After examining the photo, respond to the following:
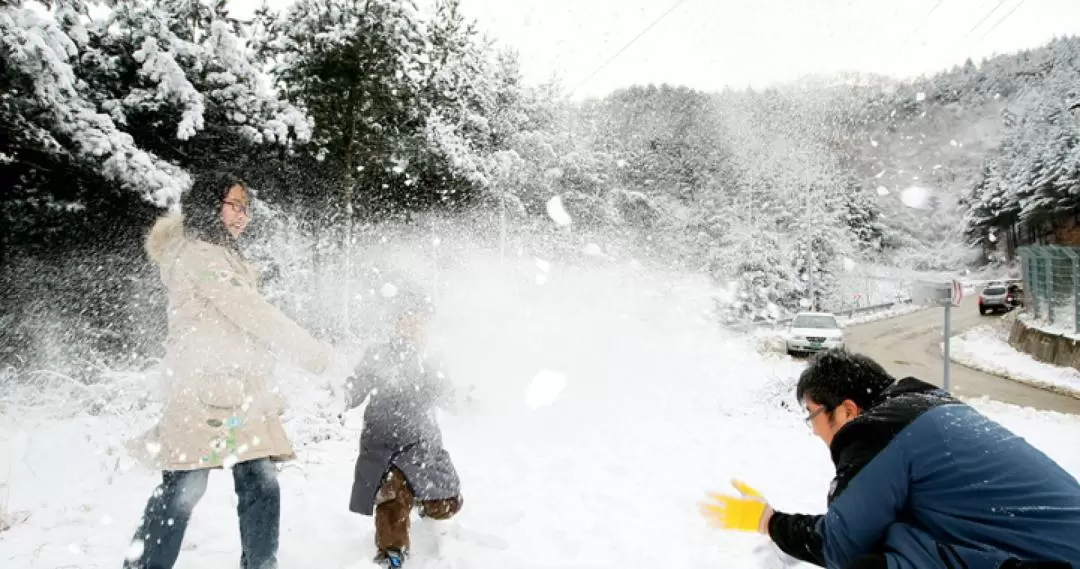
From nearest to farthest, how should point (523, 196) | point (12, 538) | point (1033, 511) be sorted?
point (1033, 511)
point (12, 538)
point (523, 196)

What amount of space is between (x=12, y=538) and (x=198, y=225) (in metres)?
2.58

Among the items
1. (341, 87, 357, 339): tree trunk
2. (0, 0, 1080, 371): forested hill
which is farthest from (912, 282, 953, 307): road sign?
(341, 87, 357, 339): tree trunk

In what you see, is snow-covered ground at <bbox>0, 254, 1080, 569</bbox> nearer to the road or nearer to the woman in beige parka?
the woman in beige parka

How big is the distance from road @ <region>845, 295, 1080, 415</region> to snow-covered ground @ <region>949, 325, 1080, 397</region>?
1.63 feet

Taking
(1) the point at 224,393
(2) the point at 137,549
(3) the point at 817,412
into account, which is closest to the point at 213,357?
(1) the point at 224,393

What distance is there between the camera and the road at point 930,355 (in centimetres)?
1211

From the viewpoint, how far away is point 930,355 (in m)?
19.2

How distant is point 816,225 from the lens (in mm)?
41219

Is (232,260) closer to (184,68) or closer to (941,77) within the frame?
(184,68)

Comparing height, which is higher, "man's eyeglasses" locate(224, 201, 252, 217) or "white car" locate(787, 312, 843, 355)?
"man's eyeglasses" locate(224, 201, 252, 217)

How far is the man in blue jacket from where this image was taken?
5.09 feet

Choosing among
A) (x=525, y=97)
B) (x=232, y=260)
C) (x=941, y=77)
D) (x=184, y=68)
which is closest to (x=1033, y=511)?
(x=232, y=260)

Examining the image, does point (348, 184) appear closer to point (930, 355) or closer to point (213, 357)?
point (213, 357)

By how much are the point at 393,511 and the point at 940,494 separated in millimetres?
2689
